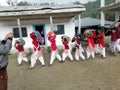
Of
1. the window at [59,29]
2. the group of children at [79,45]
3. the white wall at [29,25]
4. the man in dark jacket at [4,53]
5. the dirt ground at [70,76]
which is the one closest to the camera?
the man in dark jacket at [4,53]

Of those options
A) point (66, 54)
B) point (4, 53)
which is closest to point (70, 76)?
point (66, 54)

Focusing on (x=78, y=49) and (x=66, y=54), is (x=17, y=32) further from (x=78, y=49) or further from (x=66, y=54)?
(x=78, y=49)

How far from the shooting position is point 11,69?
9.09 m

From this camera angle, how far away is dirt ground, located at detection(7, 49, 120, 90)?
6214mm

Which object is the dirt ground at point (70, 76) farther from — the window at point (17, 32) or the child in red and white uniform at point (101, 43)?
the window at point (17, 32)

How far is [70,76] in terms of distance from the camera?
7246mm

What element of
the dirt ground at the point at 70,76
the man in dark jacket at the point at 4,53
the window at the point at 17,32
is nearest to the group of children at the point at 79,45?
the dirt ground at the point at 70,76

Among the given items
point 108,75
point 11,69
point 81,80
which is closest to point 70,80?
point 81,80

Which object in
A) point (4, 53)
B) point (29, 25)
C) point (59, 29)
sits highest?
point (29, 25)

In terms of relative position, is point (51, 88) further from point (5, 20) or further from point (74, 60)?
point (5, 20)

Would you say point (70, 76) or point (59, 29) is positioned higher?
point (59, 29)

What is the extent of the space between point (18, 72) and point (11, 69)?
79 centimetres

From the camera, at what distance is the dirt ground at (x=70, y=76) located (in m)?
6.21

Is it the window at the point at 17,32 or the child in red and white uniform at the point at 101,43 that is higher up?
the window at the point at 17,32
